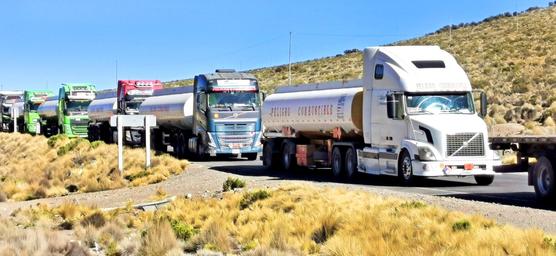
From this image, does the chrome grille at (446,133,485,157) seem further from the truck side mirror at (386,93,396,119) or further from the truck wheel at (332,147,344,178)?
the truck wheel at (332,147,344,178)

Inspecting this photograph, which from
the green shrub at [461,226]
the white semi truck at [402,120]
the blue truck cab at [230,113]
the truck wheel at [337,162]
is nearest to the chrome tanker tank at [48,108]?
the blue truck cab at [230,113]

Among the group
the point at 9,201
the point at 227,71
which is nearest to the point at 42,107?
the point at 227,71

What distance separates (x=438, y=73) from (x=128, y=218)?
941 centimetres

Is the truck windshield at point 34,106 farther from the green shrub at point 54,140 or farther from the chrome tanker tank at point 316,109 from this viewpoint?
the chrome tanker tank at point 316,109

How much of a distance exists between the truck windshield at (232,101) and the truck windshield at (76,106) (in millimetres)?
26355

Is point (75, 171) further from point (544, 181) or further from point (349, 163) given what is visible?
point (544, 181)

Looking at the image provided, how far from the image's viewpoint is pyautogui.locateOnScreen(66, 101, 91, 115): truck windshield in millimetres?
59781

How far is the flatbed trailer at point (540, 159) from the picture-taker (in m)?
16.7

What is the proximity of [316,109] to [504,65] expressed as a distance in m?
42.4

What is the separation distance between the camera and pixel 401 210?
14.9 meters

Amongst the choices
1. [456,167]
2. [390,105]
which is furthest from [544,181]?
[390,105]

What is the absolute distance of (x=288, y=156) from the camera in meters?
30.4

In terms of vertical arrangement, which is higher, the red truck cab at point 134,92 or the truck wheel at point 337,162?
the red truck cab at point 134,92

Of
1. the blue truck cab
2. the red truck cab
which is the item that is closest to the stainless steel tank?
the blue truck cab
